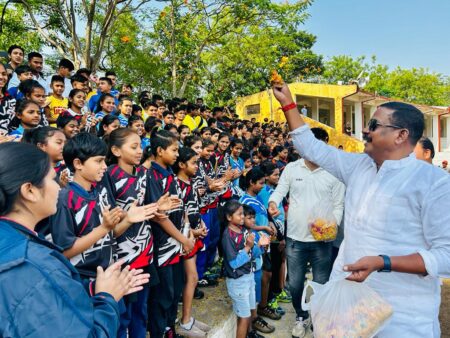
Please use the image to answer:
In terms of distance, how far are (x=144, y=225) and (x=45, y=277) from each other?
174 centimetres

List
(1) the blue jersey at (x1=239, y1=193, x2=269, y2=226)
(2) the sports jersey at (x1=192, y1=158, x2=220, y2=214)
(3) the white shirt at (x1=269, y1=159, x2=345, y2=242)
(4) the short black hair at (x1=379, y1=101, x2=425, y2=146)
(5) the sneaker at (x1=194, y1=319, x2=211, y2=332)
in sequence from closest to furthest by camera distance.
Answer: (4) the short black hair at (x1=379, y1=101, x2=425, y2=146), (5) the sneaker at (x1=194, y1=319, x2=211, y2=332), (3) the white shirt at (x1=269, y1=159, x2=345, y2=242), (1) the blue jersey at (x1=239, y1=193, x2=269, y2=226), (2) the sports jersey at (x1=192, y1=158, x2=220, y2=214)

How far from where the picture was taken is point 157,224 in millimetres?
3195

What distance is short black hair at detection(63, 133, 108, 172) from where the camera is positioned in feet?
8.37

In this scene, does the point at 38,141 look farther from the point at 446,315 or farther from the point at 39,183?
the point at 446,315

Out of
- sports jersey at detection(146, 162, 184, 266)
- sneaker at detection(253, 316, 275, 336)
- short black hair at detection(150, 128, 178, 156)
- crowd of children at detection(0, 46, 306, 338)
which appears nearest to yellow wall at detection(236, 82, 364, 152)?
crowd of children at detection(0, 46, 306, 338)

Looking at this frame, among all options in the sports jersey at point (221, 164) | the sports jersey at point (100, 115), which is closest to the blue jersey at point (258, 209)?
the sports jersey at point (221, 164)

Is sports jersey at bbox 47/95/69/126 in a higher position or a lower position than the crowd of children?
higher

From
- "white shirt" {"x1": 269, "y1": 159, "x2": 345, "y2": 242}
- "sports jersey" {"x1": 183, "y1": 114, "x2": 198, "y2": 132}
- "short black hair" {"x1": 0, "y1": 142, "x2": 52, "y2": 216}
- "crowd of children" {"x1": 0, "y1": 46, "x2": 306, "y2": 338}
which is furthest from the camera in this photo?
"sports jersey" {"x1": 183, "y1": 114, "x2": 198, "y2": 132}

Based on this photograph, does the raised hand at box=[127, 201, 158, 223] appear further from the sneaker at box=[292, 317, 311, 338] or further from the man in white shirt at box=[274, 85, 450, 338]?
the sneaker at box=[292, 317, 311, 338]

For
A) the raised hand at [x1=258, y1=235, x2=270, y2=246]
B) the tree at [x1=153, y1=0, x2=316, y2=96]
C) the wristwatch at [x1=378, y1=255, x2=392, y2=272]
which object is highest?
the tree at [x1=153, y1=0, x2=316, y2=96]

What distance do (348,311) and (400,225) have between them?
0.57m

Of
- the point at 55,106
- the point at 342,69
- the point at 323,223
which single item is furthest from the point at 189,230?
the point at 342,69

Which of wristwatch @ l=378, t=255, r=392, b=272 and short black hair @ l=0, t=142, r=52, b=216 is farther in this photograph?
wristwatch @ l=378, t=255, r=392, b=272

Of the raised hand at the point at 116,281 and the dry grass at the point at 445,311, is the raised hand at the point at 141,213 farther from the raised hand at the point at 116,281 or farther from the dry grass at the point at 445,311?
the dry grass at the point at 445,311
